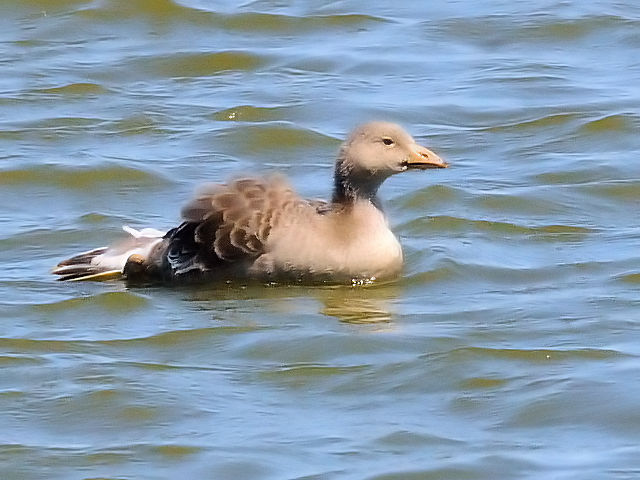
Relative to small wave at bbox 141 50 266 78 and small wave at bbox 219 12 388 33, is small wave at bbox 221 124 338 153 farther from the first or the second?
small wave at bbox 219 12 388 33

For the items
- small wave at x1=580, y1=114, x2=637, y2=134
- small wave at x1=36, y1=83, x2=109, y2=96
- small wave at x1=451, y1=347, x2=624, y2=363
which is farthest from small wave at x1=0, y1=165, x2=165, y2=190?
small wave at x1=451, y1=347, x2=624, y2=363

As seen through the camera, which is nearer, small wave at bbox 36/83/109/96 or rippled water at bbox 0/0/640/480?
rippled water at bbox 0/0/640/480

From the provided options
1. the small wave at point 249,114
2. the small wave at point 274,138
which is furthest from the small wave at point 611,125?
the small wave at point 249,114

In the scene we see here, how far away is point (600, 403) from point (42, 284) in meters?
3.38

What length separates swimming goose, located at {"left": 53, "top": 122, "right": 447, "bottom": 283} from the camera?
983cm

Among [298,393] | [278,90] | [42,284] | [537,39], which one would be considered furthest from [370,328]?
[537,39]

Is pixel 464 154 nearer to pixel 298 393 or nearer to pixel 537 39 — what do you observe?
pixel 537 39

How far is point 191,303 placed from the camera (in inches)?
387

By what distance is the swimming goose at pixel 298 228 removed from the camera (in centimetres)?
983

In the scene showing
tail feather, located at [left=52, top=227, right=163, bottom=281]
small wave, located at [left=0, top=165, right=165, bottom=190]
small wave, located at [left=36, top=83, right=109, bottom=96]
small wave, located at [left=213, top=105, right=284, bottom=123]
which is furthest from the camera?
small wave, located at [left=36, top=83, right=109, bottom=96]

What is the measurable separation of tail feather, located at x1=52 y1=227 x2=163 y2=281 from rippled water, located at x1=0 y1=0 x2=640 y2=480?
16cm

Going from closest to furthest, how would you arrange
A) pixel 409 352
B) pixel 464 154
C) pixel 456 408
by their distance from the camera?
pixel 456 408 → pixel 409 352 → pixel 464 154

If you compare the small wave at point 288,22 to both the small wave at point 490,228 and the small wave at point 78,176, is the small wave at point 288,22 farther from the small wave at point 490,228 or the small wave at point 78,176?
the small wave at point 490,228

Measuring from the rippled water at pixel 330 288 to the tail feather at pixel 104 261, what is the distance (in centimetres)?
16
